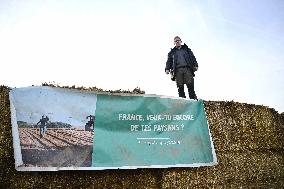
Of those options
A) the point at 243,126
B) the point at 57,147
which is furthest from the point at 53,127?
the point at 243,126

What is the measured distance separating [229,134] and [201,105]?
92cm

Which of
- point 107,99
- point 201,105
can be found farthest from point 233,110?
point 107,99

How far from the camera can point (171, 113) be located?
598cm

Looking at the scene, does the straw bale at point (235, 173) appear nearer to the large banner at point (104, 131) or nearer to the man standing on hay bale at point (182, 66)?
the large banner at point (104, 131)

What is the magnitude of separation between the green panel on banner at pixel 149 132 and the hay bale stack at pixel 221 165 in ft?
0.72

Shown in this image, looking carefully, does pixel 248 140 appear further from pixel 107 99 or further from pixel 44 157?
pixel 44 157

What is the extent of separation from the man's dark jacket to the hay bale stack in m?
1.23

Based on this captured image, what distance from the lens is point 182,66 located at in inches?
299

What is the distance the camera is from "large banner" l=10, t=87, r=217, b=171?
4703mm

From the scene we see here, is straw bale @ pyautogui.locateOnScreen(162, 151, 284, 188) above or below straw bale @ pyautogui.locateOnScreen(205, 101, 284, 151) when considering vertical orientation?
below

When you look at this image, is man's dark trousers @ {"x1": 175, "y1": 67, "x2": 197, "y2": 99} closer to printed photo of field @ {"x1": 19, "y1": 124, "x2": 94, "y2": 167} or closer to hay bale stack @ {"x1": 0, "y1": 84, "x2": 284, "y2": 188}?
hay bale stack @ {"x1": 0, "y1": 84, "x2": 284, "y2": 188}

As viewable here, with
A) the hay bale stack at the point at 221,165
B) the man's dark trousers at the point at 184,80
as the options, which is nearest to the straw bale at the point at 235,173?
the hay bale stack at the point at 221,165

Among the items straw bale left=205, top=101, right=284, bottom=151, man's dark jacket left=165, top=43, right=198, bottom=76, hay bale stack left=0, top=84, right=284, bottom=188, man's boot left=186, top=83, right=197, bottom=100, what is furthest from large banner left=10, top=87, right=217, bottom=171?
man's dark jacket left=165, top=43, right=198, bottom=76

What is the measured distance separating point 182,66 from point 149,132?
2513 mm
